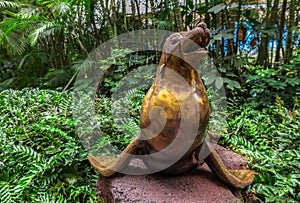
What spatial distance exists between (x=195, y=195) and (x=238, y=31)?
244 centimetres

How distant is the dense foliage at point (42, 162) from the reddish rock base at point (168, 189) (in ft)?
1.46

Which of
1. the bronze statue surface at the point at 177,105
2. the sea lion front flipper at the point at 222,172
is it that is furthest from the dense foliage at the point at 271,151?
the bronze statue surface at the point at 177,105

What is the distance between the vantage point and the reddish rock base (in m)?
1.12

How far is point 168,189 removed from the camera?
1160 millimetres

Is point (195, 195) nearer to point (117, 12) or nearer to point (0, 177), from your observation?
point (0, 177)

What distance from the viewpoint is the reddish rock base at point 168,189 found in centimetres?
112

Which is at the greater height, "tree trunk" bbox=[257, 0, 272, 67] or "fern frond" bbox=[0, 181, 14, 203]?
"tree trunk" bbox=[257, 0, 272, 67]

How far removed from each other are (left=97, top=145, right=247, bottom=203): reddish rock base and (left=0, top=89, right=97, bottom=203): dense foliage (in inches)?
17.6

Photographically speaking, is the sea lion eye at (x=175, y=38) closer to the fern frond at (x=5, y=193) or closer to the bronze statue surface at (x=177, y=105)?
the bronze statue surface at (x=177, y=105)

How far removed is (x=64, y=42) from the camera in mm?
4828

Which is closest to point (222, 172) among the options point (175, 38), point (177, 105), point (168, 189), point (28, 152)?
point (168, 189)

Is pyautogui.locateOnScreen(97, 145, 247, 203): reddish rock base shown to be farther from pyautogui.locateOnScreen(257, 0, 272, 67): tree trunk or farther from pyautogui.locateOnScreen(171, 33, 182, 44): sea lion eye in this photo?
pyautogui.locateOnScreen(257, 0, 272, 67): tree trunk

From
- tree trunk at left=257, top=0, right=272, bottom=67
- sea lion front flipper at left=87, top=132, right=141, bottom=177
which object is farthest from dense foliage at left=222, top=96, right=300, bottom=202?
tree trunk at left=257, top=0, right=272, bottom=67

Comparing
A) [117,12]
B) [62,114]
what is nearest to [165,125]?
[62,114]
